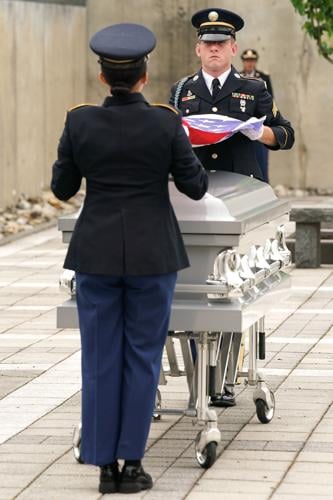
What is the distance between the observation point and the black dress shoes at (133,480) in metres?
6.00

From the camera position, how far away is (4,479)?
245 inches

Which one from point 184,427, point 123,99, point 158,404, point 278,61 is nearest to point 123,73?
point 123,99

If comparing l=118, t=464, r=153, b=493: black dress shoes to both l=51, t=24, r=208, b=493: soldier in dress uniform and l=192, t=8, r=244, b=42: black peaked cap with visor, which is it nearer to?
l=51, t=24, r=208, b=493: soldier in dress uniform

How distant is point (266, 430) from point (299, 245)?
649 centimetres

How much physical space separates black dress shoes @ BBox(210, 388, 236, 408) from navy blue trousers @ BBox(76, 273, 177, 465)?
1.65m

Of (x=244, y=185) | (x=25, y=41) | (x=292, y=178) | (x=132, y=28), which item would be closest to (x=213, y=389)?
(x=244, y=185)

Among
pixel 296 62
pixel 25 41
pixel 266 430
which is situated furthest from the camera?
pixel 296 62

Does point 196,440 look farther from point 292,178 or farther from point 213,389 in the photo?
point 292,178

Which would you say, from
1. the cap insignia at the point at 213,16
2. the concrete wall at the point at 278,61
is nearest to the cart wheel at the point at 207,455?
the cap insignia at the point at 213,16

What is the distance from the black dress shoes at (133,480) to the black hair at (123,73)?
1435 millimetres

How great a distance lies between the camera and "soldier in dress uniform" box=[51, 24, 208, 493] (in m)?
5.93

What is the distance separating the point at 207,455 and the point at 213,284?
27.7 inches

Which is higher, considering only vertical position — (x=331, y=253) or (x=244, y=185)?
(x=244, y=185)

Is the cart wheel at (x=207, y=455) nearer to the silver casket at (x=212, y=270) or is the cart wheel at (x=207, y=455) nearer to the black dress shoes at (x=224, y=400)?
the silver casket at (x=212, y=270)
